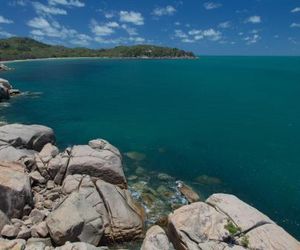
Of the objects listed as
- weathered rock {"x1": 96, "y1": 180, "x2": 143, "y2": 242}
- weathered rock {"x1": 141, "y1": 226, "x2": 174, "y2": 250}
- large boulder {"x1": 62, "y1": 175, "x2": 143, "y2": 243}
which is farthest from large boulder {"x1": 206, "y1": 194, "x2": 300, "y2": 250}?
large boulder {"x1": 62, "y1": 175, "x2": 143, "y2": 243}

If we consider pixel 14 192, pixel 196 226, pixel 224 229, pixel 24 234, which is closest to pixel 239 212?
pixel 224 229

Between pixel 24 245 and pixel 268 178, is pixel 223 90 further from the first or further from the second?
pixel 24 245

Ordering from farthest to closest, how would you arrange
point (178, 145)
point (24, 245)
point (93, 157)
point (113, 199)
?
1. point (178, 145)
2. point (93, 157)
3. point (113, 199)
4. point (24, 245)

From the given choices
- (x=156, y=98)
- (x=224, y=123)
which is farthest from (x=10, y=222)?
(x=156, y=98)

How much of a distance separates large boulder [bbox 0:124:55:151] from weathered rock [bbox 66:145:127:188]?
7232 millimetres

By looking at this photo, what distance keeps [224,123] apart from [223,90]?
50559 mm

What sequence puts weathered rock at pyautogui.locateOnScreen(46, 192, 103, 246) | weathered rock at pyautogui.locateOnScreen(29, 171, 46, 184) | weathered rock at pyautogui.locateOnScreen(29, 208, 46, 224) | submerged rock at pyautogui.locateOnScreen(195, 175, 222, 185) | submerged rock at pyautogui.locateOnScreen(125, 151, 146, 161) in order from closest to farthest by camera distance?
weathered rock at pyautogui.locateOnScreen(46, 192, 103, 246), weathered rock at pyautogui.locateOnScreen(29, 208, 46, 224), weathered rock at pyautogui.locateOnScreen(29, 171, 46, 184), submerged rock at pyautogui.locateOnScreen(195, 175, 222, 185), submerged rock at pyautogui.locateOnScreen(125, 151, 146, 161)

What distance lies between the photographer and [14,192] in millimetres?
24266

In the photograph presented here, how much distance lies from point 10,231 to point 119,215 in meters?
7.48

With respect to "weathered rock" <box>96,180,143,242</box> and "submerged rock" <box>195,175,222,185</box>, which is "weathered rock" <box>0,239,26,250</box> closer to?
"weathered rock" <box>96,180,143,242</box>

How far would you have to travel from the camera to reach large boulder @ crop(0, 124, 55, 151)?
33.8m

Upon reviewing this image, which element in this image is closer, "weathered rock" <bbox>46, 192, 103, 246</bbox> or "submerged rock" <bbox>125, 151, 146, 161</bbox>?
"weathered rock" <bbox>46, 192, 103, 246</bbox>

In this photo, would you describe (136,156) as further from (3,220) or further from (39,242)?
(39,242)

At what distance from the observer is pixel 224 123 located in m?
61.0
